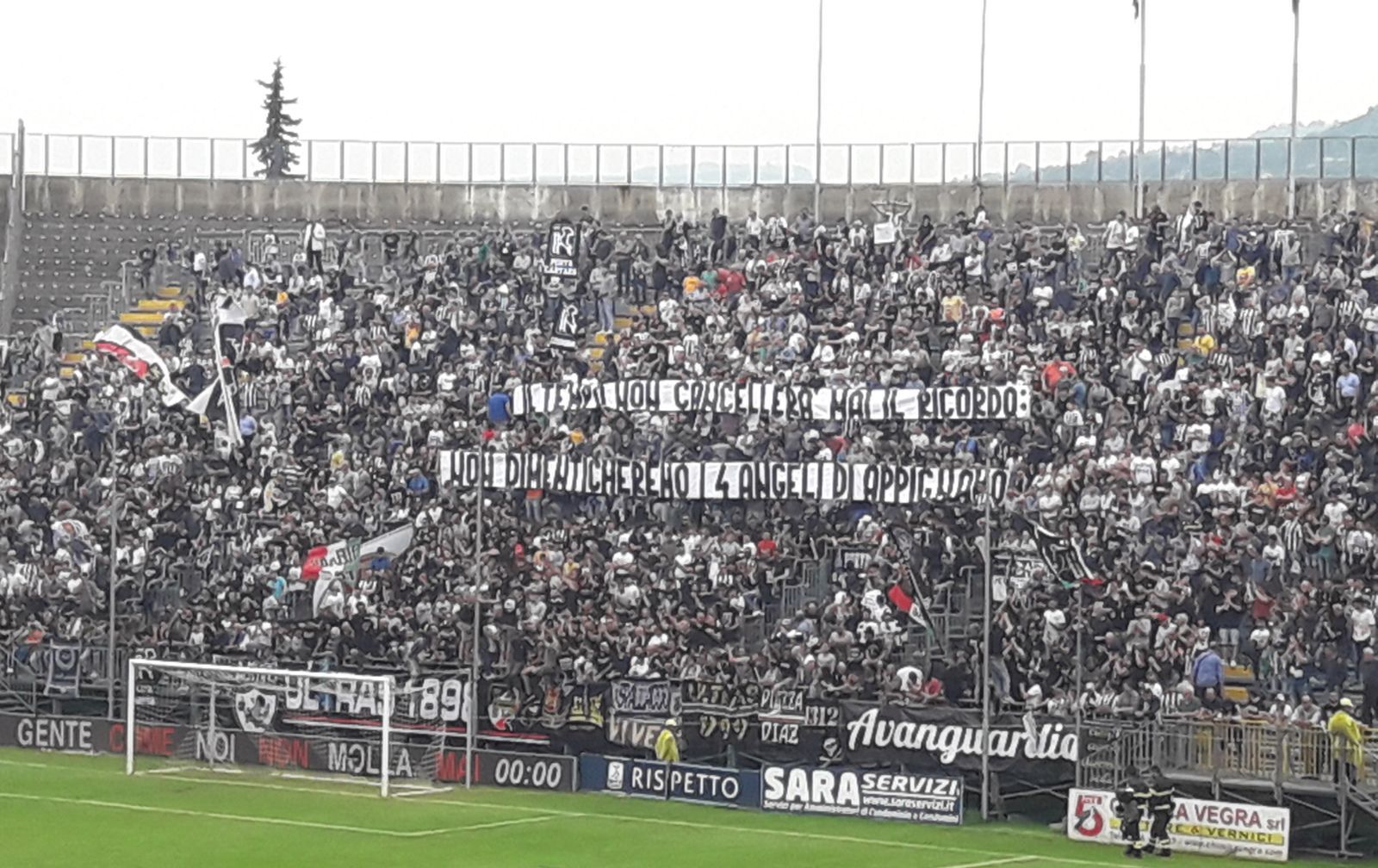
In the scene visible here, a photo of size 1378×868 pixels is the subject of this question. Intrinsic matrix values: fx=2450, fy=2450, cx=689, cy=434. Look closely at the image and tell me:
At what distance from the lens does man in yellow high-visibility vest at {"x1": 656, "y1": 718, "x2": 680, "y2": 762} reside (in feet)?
132

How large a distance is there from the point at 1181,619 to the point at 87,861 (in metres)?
17.1

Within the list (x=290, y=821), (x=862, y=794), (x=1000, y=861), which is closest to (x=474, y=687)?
(x=290, y=821)

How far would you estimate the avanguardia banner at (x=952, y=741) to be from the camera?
3719 cm

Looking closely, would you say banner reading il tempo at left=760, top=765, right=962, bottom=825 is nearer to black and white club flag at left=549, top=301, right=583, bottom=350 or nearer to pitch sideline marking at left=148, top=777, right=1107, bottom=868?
pitch sideline marking at left=148, top=777, right=1107, bottom=868

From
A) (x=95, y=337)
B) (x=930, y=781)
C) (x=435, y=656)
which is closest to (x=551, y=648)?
(x=435, y=656)

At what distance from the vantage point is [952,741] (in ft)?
125

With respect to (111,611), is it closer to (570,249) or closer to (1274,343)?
(570,249)

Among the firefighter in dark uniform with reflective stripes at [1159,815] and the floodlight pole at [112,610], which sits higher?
the floodlight pole at [112,610]

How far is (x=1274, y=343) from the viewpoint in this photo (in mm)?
44750

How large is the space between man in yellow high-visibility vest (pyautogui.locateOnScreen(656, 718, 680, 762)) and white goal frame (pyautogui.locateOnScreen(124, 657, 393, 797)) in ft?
14.8

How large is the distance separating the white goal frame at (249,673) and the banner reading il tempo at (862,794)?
6393mm

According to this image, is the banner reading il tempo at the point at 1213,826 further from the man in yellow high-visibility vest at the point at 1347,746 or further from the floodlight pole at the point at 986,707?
the floodlight pole at the point at 986,707

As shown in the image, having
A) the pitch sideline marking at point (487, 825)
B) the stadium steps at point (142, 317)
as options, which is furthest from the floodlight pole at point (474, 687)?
the stadium steps at point (142, 317)

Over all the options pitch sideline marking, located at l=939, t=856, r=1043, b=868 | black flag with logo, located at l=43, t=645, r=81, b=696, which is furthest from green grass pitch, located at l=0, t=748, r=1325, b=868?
black flag with logo, located at l=43, t=645, r=81, b=696
